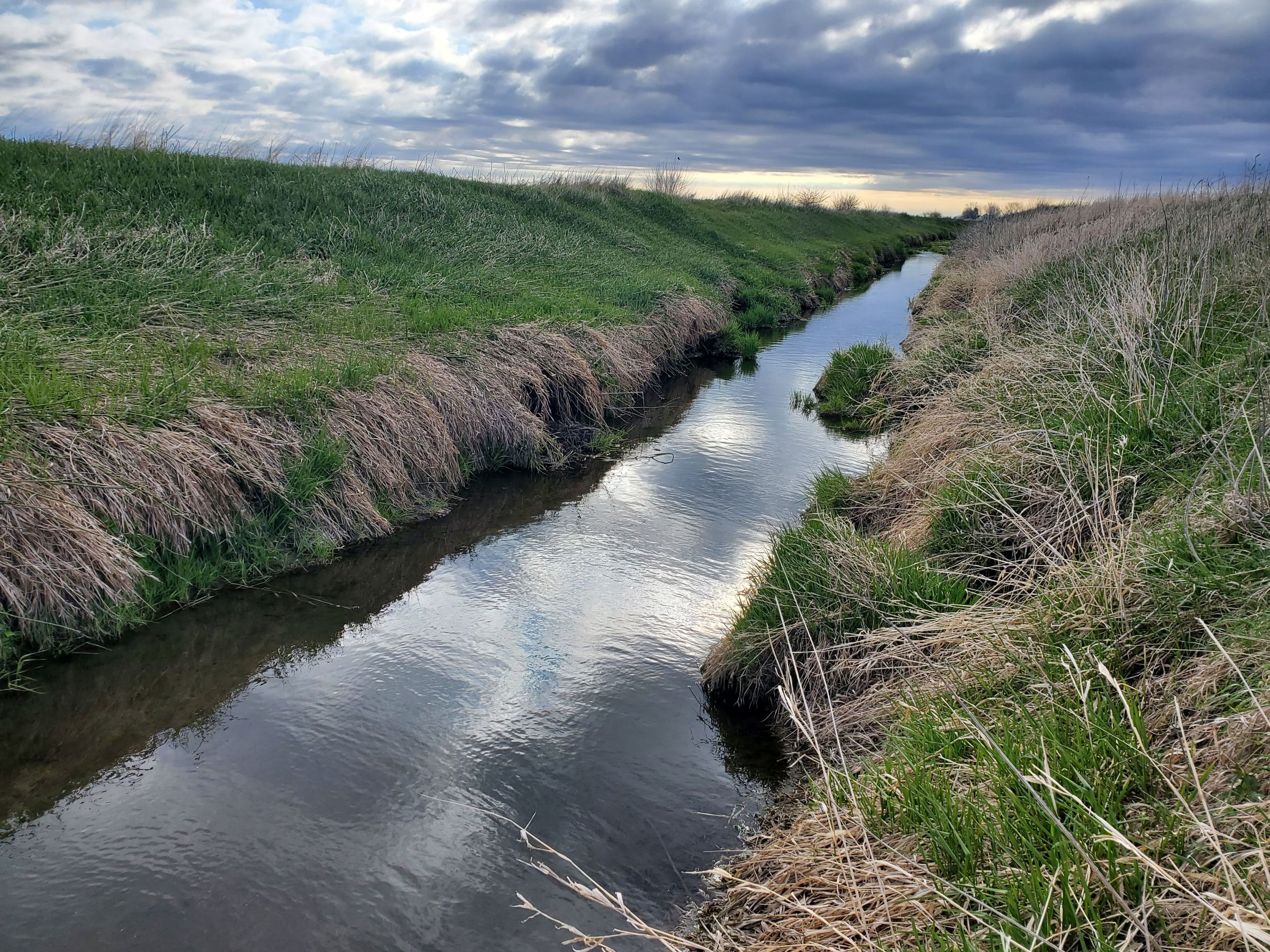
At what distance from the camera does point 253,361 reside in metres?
7.88

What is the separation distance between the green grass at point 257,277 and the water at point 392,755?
204 cm

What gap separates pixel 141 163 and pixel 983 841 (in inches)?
547

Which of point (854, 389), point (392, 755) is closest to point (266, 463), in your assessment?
point (392, 755)

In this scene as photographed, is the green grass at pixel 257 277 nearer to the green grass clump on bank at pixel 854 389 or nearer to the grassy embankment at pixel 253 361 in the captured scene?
the grassy embankment at pixel 253 361

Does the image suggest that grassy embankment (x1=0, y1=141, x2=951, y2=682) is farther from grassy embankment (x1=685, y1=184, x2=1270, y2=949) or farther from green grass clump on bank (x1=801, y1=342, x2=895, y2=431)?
grassy embankment (x1=685, y1=184, x2=1270, y2=949)

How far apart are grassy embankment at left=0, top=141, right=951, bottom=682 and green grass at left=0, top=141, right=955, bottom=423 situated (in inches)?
1.4

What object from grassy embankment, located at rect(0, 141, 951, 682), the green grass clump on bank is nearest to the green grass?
grassy embankment, located at rect(0, 141, 951, 682)

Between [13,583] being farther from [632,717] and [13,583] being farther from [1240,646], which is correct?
[1240,646]

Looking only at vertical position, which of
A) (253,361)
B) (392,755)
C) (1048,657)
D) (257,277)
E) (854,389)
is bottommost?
(392,755)

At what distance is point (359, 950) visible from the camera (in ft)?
11.1

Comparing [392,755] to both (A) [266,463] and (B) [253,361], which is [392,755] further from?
(B) [253,361]

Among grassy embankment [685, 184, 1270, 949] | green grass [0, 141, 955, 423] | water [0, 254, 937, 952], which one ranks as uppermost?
green grass [0, 141, 955, 423]

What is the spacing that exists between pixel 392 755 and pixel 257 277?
23.6ft

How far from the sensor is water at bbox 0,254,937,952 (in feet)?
11.8
